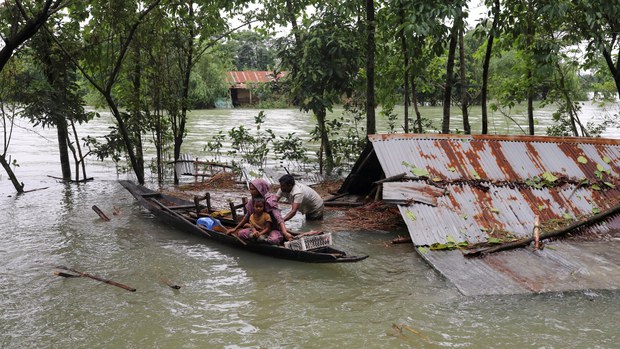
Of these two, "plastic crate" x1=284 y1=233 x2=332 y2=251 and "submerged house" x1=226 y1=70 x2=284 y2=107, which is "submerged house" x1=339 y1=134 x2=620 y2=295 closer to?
"plastic crate" x1=284 y1=233 x2=332 y2=251

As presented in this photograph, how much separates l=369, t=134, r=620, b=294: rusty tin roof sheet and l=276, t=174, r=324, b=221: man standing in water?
4.79 feet

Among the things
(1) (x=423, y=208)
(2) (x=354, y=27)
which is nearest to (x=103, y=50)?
(2) (x=354, y=27)

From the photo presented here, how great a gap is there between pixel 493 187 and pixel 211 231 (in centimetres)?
445


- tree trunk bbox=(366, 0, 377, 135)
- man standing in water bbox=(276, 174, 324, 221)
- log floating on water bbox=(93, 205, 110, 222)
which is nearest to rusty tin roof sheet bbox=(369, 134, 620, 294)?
man standing in water bbox=(276, 174, 324, 221)

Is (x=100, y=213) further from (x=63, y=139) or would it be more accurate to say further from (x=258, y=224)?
(x=63, y=139)

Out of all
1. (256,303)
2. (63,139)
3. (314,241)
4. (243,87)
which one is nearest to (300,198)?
(314,241)

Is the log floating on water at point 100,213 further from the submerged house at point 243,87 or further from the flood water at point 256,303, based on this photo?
the submerged house at point 243,87

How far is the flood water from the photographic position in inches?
209

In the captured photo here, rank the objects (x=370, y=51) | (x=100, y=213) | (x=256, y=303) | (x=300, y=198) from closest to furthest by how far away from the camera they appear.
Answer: (x=256, y=303) → (x=300, y=198) → (x=100, y=213) → (x=370, y=51)

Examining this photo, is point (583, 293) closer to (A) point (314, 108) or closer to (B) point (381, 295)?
(B) point (381, 295)

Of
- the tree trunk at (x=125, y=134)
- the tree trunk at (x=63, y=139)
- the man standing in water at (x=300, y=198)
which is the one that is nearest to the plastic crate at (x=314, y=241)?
the man standing in water at (x=300, y=198)

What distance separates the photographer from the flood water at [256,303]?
5.32 m

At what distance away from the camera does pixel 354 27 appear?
13008 mm

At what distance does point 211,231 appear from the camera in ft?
27.7
